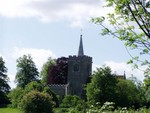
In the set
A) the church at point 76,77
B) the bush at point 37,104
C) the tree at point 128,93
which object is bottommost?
the bush at point 37,104

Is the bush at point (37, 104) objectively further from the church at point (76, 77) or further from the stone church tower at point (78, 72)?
the stone church tower at point (78, 72)

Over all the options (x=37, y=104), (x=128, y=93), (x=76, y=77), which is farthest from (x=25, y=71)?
(x=37, y=104)

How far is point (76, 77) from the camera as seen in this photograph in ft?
256

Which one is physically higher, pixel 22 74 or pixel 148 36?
pixel 22 74

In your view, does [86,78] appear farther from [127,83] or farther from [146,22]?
[146,22]

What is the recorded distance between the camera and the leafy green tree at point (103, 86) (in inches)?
2085

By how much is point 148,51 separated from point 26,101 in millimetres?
28388

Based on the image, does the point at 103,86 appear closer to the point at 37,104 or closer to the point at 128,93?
the point at 128,93

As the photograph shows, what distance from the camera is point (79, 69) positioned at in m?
78.7

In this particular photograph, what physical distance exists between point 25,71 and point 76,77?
1104 cm

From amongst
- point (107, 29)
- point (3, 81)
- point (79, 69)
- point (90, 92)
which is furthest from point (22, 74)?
point (107, 29)

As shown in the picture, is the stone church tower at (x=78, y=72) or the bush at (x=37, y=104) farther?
the stone church tower at (x=78, y=72)

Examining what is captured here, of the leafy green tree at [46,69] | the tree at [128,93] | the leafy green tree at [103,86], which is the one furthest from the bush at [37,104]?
the leafy green tree at [46,69]

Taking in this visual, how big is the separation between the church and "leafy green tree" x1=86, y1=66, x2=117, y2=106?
22.6 meters
